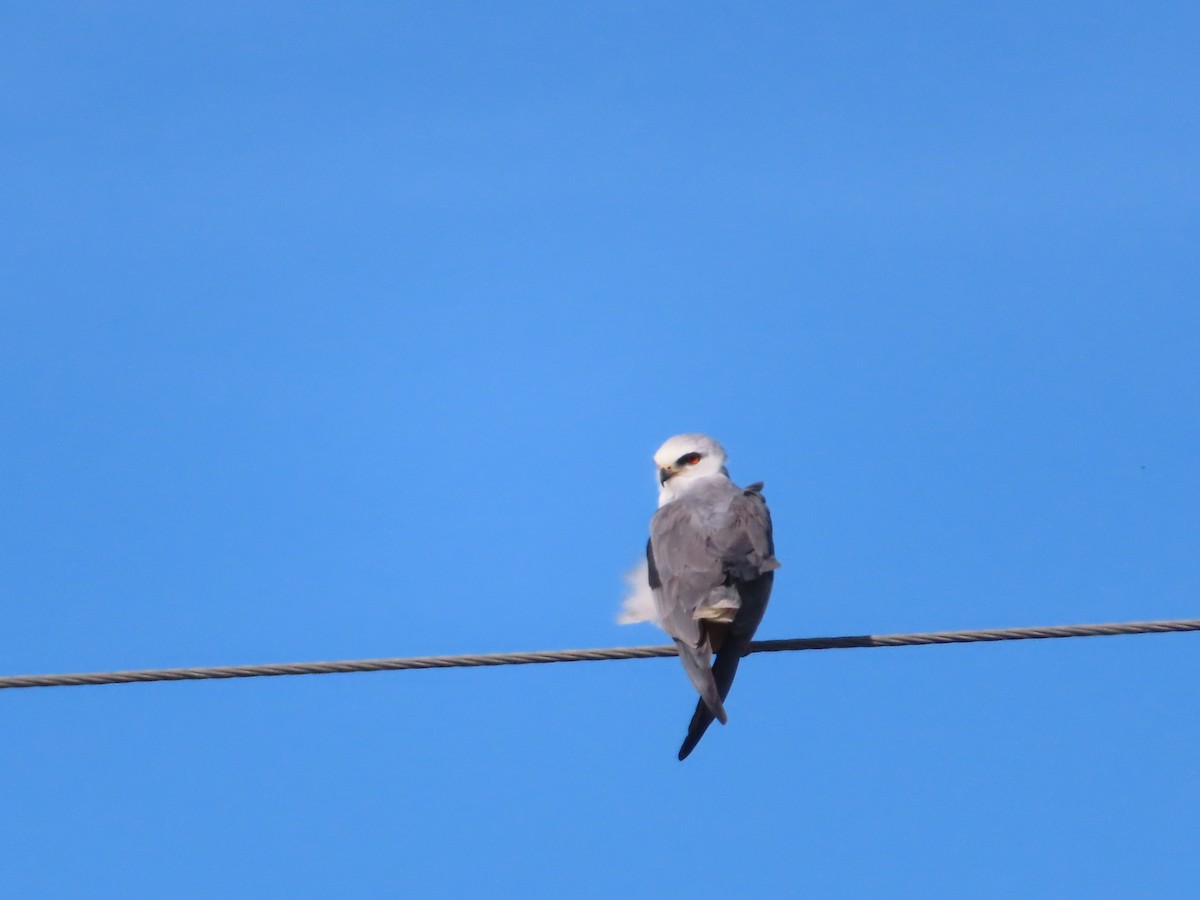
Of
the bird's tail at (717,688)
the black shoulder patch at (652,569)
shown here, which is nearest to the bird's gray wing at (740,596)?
the bird's tail at (717,688)

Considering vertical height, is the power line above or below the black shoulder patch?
below

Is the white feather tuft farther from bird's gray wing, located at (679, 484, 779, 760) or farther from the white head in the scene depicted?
the white head

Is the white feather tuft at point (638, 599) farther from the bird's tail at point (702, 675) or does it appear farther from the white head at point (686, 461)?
the white head at point (686, 461)

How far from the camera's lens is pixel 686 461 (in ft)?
27.5

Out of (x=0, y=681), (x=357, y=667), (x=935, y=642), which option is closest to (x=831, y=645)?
(x=935, y=642)

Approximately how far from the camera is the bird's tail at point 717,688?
6508 mm

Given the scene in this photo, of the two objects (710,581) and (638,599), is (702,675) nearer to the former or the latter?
(710,581)

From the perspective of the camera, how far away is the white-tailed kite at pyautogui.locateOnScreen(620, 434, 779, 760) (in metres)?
6.38

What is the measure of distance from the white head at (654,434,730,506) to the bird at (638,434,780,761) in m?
0.89

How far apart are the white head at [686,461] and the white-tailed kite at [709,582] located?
86 centimetres

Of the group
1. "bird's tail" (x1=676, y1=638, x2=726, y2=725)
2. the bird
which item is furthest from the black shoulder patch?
"bird's tail" (x1=676, y1=638, x2=726, y2=725)

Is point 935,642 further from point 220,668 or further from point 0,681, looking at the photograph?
point 0,681

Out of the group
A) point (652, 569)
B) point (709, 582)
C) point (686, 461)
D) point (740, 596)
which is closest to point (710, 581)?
point (709, 582)

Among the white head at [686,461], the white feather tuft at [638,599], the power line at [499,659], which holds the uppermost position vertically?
the white head at [686,461]
